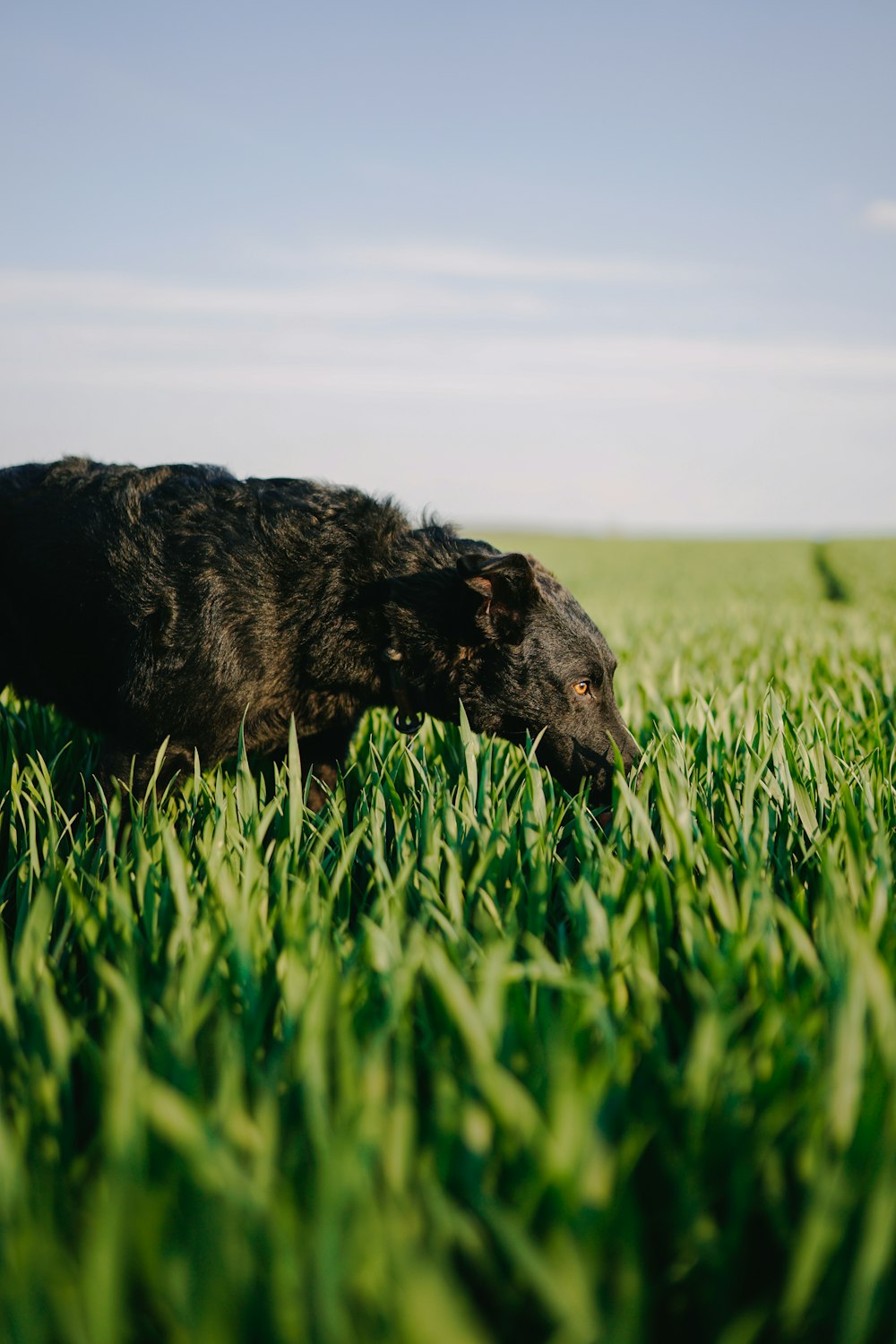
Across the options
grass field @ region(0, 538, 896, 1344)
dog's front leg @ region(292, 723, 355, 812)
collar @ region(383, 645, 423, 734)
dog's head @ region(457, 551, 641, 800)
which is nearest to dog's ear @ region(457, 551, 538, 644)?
dog's head @ region(457, 551, 641, 800)

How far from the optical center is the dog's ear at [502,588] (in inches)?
127

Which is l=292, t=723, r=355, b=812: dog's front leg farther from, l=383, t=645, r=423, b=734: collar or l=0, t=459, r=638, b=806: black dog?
l=383, t=645, r=423, b=734: collar

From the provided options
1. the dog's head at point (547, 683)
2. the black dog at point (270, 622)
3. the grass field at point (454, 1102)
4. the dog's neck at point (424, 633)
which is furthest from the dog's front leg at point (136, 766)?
the dog's head at point (547, 683)

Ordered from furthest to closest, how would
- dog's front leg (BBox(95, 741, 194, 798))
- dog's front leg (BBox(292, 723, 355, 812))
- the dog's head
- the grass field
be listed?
dog's front leg (BBox(292, 723, 355, 812)), the dog's head, dog's front leg (BBox(95, 741, 194, 798)), the grass field

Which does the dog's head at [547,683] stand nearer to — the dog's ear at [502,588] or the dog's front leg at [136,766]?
the dog's ear at [502,588]

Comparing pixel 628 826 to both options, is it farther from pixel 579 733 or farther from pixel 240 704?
pixel 240 704

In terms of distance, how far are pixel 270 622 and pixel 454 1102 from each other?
224cm

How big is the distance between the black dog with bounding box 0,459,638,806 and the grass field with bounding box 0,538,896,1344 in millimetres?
849

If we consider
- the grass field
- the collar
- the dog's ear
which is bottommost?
the grass field

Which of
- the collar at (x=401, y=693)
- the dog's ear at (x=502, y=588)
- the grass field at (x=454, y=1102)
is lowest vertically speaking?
the grass field at (x=454, y=1102)

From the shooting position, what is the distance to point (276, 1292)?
1.00 m

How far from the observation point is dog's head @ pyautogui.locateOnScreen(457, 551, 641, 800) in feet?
11.1

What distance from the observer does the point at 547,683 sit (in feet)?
11.3

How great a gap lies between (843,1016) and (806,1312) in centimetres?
37
